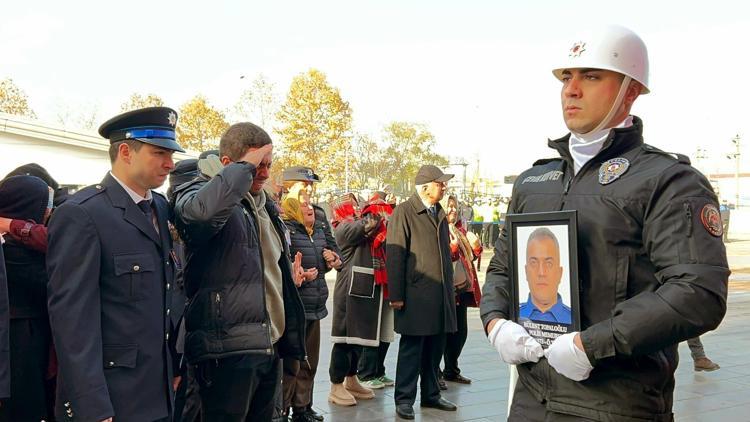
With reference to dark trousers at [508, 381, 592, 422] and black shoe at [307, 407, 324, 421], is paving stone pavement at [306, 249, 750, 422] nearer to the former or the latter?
black shoe at [307, 407, 324, 421]

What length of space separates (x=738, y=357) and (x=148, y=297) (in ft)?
25.6

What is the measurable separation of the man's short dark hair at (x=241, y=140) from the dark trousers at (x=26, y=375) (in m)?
1.29

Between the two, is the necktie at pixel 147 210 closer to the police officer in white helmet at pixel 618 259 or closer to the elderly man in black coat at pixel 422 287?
the police officer in white helmet at pixel 618 259

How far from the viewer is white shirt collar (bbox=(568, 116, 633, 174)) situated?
8.20ft

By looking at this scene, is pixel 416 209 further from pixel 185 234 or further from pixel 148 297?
pixel 148 297

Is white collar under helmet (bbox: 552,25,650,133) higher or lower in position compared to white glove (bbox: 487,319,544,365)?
higher

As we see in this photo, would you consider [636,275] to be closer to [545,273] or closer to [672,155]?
[545,273]

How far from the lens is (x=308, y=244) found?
5723 mm

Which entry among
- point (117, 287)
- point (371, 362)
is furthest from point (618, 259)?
point (371, 362)

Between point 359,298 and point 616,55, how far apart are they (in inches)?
183

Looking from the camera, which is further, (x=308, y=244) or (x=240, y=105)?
(x=240, y=105)

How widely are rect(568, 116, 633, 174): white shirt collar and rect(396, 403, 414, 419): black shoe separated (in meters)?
3.87

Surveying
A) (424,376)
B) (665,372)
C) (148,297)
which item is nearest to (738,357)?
(424,376)

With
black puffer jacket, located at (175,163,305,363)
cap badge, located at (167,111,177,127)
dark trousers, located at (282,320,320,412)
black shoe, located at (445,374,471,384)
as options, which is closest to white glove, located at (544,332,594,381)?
black puffer jacket, located at (175,163,305,363)
